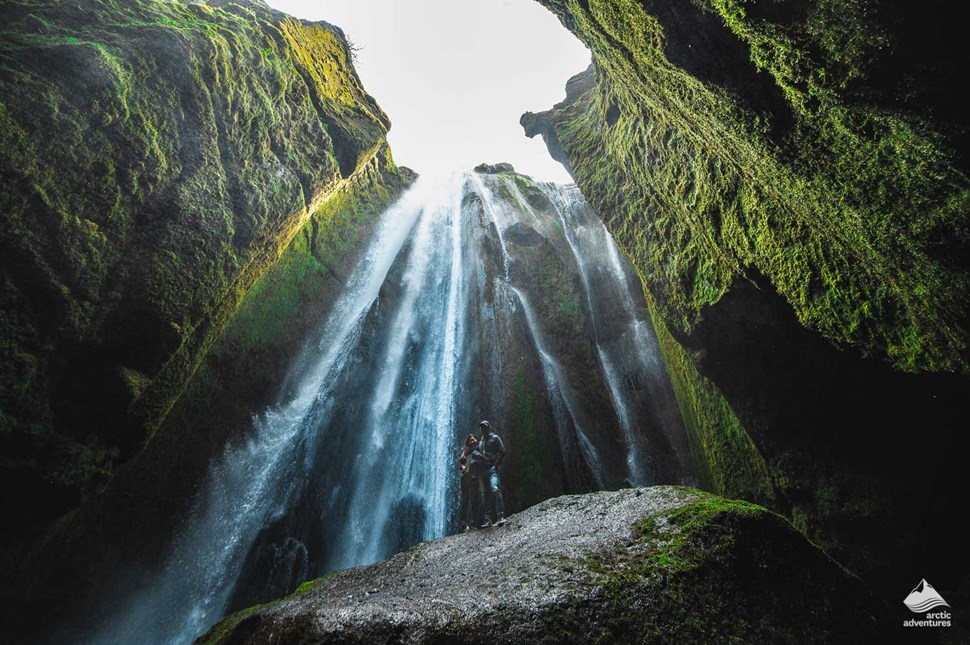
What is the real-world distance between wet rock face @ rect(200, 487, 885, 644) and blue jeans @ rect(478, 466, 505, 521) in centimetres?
336

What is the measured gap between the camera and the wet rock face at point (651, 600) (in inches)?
84.9

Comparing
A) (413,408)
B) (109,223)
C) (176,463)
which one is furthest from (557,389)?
(109,223)

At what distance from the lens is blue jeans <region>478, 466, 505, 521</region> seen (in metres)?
6.33

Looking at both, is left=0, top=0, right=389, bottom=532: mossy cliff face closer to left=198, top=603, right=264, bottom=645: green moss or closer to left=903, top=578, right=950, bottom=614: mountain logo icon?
left=198, top=603, right=264, bottom=645: green moss

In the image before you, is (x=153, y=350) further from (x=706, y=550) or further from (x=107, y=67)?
(x=706, y=550)

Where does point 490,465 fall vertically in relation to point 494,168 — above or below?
below

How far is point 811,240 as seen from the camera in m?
5.73

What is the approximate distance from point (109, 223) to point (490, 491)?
7029 mm

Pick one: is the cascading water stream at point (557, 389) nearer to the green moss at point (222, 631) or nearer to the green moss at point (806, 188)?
the green moss at point (806, 188)

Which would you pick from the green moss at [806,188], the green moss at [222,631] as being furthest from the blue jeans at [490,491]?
the green moss at [806,188]

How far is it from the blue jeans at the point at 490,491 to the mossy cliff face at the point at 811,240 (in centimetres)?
550

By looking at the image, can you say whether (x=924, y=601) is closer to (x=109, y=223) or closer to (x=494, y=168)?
(x=109, y=223)

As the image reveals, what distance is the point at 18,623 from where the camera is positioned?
7.60 m

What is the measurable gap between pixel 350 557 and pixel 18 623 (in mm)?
6397
